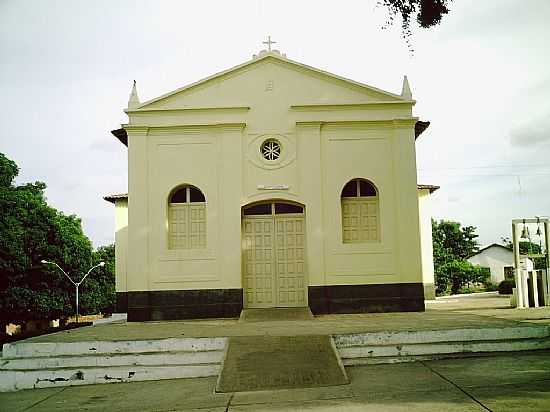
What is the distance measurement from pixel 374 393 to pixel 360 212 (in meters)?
8.45

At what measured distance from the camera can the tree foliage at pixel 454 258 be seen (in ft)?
130

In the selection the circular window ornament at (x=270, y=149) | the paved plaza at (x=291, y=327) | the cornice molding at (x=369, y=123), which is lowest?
the paved plaza at (x=291, y=327)

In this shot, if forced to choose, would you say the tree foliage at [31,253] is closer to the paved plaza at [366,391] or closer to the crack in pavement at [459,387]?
the paved plaza at [366,391]

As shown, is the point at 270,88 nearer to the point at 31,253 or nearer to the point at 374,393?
the point at 374,393

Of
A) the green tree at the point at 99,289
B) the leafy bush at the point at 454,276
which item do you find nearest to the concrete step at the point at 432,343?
the leafy bush at the point at 454,276

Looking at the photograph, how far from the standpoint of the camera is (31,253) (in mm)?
32625

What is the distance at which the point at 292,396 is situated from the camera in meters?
7.83

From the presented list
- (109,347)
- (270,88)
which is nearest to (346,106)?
(270,88)

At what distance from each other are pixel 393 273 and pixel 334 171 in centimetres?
298

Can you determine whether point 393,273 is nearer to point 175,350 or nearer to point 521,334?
point 521,334

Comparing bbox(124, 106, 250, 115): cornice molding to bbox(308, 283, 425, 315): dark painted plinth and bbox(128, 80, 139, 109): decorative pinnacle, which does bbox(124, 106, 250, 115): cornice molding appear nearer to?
bbox(128, 80, 139, 109): decorative pinnacle

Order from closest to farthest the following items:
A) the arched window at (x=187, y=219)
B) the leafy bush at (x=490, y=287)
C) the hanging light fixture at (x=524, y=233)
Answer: the arched window at (x=187, y=219) → the hanging light fixture at (x=524, y=233) → the leafy bush at (x=490, y=287)

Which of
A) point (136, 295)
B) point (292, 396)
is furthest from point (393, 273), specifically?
point (292, 396)

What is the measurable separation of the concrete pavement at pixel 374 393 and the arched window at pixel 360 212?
20.7 feet
